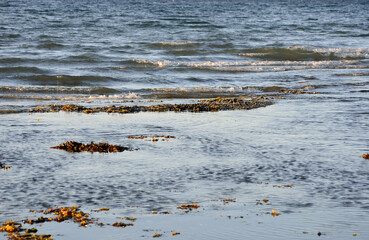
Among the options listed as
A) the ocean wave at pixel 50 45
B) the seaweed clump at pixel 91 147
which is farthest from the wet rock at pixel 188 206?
the ocean wave at pixel 50 45

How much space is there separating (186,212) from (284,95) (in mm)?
9408

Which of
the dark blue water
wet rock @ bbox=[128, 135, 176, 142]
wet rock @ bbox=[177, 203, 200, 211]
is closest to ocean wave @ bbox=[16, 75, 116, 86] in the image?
the dark blue water

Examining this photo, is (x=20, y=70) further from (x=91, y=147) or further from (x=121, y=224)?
(x=121, y=224)

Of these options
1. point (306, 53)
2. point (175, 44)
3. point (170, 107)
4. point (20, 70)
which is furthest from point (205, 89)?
point (175, 44)

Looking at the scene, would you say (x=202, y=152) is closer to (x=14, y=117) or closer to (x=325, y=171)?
(x=325, y=171)

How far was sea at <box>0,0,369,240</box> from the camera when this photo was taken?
5.71 meters

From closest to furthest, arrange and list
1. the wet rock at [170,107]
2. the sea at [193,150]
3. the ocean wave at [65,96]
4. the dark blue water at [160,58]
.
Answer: the sea at [193,150] < the wet rock at [170,107] < the ocean wave at [65,96] < the dark blue water at [160,58]

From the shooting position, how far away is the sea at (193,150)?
5707 mm

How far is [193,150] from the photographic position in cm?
852

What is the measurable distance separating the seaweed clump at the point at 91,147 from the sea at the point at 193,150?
0.65 feet

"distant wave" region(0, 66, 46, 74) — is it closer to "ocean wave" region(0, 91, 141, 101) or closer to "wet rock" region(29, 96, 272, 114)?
"ocean wave" region(0, 91, 141, 101)

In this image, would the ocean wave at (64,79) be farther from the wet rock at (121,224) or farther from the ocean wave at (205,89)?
the wet rock at (121,224)

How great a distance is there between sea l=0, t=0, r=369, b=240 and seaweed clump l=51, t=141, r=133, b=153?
198 millimetres

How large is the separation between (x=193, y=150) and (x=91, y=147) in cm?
137
